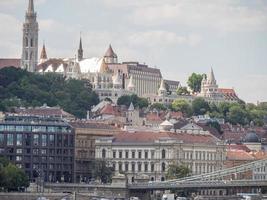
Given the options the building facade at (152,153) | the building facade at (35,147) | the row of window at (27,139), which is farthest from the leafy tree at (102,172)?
the row of window at (27,139)

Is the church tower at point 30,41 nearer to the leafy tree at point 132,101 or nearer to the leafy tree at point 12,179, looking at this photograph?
the leafy tree at point 132,101

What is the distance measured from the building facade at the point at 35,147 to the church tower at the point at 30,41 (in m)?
78.7

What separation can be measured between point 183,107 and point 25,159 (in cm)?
6765

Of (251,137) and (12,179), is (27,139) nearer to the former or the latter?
(12,179)

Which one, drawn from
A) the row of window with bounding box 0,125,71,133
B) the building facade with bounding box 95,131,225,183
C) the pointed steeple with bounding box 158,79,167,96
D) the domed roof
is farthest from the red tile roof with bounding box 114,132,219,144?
the pointed steeple with bounding box 158,79,167,96

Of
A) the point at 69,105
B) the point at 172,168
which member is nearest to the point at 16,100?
the point at 69,105

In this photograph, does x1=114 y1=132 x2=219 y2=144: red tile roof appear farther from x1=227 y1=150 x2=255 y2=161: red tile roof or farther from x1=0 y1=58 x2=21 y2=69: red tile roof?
x1=0 y1=58 x2=21 y2=69: red tile roof

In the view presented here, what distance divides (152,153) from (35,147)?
33.8 feet

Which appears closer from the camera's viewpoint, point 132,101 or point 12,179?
point 12,179

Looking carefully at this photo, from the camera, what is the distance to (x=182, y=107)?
177125 mm

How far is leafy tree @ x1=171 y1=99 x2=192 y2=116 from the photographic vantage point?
577 feet

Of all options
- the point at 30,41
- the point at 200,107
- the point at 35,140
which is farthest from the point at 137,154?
the point at 30,41

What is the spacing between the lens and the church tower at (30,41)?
630 ft

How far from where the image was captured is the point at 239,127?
16212cm
